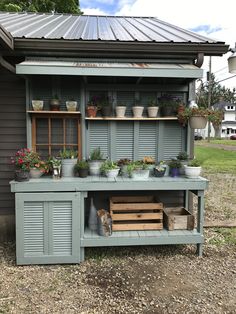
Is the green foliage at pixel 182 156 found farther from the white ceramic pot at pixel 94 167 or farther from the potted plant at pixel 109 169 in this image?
the white ceramic pot at pixel 94 167

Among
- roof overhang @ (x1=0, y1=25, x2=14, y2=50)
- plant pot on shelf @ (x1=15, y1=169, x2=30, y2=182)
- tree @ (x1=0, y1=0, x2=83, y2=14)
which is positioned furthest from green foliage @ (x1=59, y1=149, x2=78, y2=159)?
tree @ (x1=0, y1=0, x2=83, y2=14)

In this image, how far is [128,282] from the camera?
9.17ft

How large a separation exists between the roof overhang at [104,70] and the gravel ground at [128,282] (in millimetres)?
2194

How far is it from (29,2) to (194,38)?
379 inches

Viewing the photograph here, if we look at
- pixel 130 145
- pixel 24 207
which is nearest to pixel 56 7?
pixel 130 145

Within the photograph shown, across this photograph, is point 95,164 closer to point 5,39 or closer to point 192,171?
point 192,171

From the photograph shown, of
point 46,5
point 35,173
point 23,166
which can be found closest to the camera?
point 23,166

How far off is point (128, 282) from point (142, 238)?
1.93ft

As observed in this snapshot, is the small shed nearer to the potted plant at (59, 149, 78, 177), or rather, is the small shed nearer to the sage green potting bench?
the sage green potting bench

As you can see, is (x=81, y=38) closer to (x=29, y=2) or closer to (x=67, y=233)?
(x=67, y=233)

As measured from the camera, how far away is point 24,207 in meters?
3.02

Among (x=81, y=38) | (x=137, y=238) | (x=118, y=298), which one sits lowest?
(x=118, y=298)

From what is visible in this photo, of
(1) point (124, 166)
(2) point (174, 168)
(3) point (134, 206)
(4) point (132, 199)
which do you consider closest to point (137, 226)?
(3) point (134, 206)

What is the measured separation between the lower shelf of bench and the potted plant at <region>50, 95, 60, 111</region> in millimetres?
1648
